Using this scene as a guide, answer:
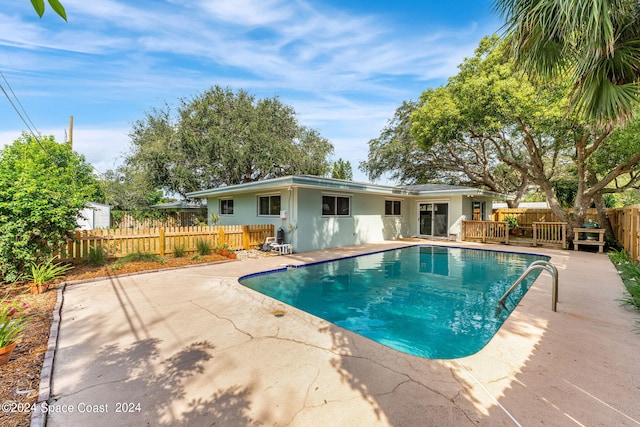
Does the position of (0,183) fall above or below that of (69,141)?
below

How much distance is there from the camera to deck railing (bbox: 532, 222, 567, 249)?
11414mm

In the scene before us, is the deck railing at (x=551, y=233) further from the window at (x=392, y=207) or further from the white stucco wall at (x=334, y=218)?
the window at (x=392, y=207)

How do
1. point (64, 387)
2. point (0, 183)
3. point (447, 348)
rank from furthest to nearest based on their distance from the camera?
point (0, 183), point (447, 348), point (64, 387)

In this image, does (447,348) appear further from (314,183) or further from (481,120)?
(481,120)

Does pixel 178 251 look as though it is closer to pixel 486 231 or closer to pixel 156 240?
pixel 156 240

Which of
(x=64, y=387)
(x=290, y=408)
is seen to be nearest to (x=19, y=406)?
(x=64, y=387)

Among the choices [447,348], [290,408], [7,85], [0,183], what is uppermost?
[7,85]

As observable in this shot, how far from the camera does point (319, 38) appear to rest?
9.88 m

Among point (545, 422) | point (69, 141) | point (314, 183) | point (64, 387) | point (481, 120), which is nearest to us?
point (545, 422)

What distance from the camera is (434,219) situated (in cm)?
1476

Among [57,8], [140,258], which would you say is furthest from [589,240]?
[140,258]

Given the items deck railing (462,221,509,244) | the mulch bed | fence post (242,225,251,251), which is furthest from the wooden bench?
the mulch bed

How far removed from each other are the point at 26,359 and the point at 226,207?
11910 mm

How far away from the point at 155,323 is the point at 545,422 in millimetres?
4303
